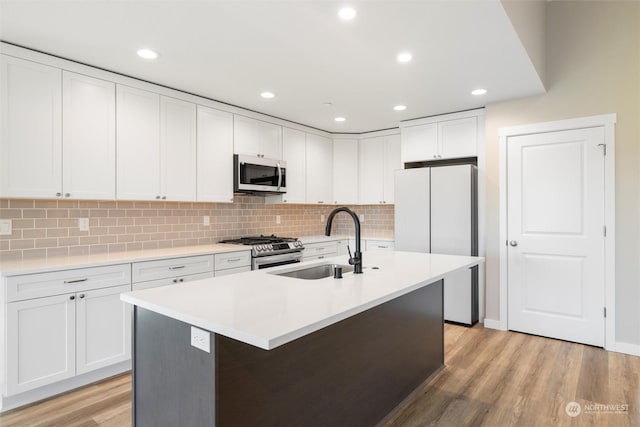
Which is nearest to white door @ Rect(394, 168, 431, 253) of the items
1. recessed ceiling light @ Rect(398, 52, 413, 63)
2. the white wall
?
the white wall

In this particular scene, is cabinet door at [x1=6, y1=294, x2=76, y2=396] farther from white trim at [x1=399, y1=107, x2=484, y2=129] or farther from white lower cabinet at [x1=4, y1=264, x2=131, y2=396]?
white trim at [x1=399, y1=107, x2=484, y2=129]

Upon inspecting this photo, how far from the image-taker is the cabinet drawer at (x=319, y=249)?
14.6ft

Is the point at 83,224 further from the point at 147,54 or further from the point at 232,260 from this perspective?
the point at 147,54

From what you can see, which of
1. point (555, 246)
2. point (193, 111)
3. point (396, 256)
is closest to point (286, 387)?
point (396, 256)

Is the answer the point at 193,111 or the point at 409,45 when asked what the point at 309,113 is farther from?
the point at 409,45

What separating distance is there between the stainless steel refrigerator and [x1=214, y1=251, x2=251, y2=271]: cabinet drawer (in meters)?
1.86

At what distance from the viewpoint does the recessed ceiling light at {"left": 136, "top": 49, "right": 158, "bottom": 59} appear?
8.38 feet

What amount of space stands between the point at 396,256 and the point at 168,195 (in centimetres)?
211

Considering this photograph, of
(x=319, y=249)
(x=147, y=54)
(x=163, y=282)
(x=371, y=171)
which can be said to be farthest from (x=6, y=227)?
(x=371, y=171)

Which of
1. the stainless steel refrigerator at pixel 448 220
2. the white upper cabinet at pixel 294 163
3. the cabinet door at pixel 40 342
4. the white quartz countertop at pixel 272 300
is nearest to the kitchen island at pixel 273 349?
the white quartz countertop at pixel 272 300

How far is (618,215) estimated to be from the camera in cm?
314

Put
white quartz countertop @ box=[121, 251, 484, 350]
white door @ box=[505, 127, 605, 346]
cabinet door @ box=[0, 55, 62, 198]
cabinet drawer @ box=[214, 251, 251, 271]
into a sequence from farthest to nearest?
cabinet drawer @ box=[214, 251, 251, 271]
white door @ box=[505, 127, 605, 346]
cabinet door @ box=[0, 55, 62, 198]
white quartz countertop @ box=[121, 251, 484, 350]

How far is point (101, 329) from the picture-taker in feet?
8.61

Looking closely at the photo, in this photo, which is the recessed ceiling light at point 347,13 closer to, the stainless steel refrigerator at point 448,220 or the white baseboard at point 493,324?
the stainless steel refrigerator at point 448,220
